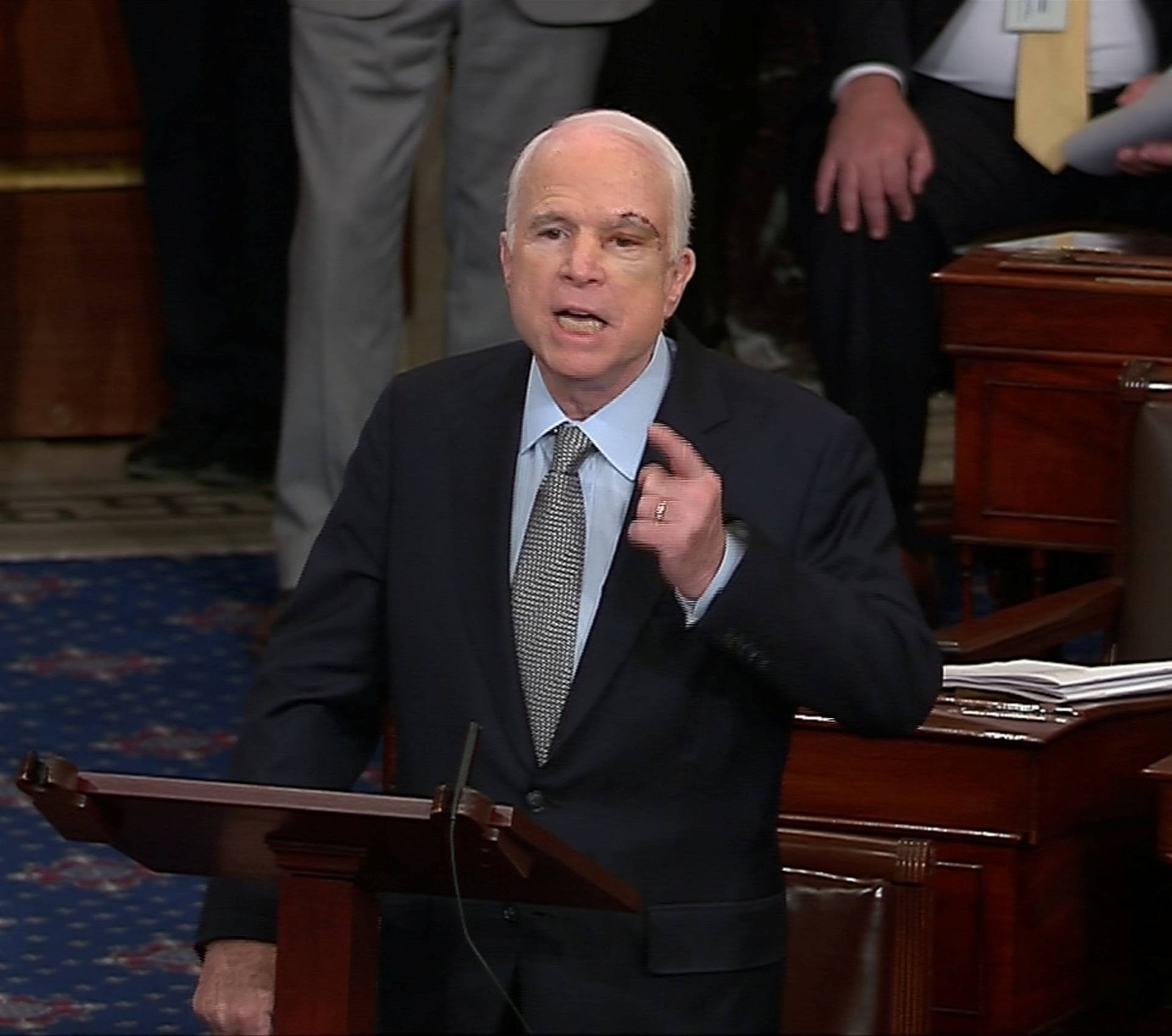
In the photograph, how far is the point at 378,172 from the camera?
4270 millimetres

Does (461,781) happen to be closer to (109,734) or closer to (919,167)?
(109,734)

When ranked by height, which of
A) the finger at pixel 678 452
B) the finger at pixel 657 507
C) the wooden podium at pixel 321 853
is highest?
the finger at pixel 678 452

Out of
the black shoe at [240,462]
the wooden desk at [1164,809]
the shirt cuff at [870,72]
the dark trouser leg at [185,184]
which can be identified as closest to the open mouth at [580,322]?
the wooden desk at [1164,809]

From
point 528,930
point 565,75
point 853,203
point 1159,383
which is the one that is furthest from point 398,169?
point 528,930

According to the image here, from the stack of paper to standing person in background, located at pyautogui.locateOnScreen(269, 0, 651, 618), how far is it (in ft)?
4.54

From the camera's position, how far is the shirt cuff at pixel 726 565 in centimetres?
221

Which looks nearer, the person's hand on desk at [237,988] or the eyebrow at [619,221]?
the person's hand on desk at [237,988]

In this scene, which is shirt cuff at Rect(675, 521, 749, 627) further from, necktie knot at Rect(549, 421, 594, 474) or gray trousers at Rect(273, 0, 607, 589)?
gray trousers at Rect(273, 0, 607, 589)

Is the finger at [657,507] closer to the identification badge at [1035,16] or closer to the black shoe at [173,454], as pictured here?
the identification badge at [1035,16]

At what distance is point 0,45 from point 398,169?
177cm

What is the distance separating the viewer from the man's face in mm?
2396

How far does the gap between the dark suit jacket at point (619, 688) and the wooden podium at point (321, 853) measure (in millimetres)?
309

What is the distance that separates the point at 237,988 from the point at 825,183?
237 cm

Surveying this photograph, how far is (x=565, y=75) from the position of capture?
425 centimetres
